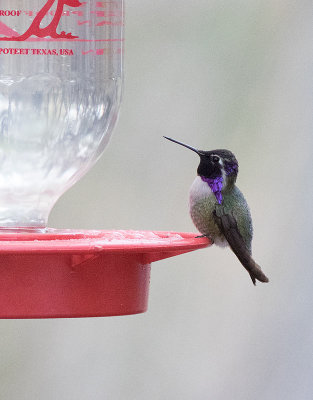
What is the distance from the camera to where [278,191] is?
18.9 feet

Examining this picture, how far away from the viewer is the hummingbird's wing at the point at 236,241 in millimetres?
3424

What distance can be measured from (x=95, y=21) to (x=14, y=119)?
13.5 inches

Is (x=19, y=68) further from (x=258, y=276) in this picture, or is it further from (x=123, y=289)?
(x=258, y=276)

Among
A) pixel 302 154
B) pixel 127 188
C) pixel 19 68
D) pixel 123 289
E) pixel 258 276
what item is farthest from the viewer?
pixel 302 154

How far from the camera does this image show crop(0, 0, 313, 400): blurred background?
17.9 feet

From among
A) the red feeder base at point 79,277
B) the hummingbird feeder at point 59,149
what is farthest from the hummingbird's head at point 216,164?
the red feeder base at point 79,277

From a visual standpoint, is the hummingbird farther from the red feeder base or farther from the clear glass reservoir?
the red feeder base

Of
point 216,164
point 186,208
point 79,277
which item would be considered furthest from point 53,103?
point 186,208

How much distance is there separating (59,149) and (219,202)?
82 centimetres

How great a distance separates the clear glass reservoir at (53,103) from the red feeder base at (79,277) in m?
0.37

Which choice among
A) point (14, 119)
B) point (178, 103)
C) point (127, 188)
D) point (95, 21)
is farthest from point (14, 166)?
point (178, 103)

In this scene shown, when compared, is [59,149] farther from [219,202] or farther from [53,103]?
[219,202]

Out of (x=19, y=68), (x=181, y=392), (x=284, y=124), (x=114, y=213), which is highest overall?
(x=19, y=68)

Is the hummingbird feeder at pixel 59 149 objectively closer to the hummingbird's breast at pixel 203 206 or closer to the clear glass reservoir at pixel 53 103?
the clear glass reservoir at pixel 53 103
